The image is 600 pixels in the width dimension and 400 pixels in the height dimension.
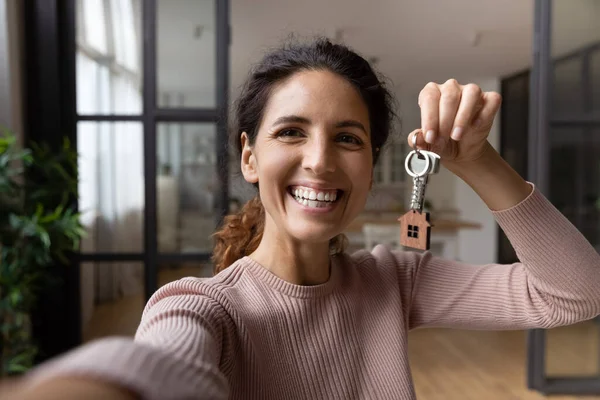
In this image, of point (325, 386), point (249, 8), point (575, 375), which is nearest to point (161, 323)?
point (325, 386)

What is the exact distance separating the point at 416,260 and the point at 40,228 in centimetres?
170

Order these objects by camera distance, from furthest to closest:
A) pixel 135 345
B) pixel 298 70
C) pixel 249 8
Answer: pixel 249 8 < pixel 298 70 < pixel 135 345

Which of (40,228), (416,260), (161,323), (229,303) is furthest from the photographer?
(40,228)

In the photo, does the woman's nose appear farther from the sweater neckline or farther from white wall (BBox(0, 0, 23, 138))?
white wall (BBox(0, 0, 23, 138))

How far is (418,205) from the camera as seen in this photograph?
0.85m

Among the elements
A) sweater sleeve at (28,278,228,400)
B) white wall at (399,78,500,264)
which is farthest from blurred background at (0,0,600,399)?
white wall at (399,78,500,264)

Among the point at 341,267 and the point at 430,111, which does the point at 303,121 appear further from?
the point at 341,267

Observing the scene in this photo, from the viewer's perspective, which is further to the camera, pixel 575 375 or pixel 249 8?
pixel 249 8

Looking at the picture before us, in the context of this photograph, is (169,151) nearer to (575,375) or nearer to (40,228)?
(40,228)

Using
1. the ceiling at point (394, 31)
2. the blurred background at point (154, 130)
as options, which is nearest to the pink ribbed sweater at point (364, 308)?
the blurred background at point (154, 130)

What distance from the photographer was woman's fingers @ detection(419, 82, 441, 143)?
0.79 m

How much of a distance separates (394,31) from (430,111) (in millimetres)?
4694

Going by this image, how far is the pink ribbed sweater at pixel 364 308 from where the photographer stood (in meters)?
0.76

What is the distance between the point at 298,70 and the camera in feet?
3.07
